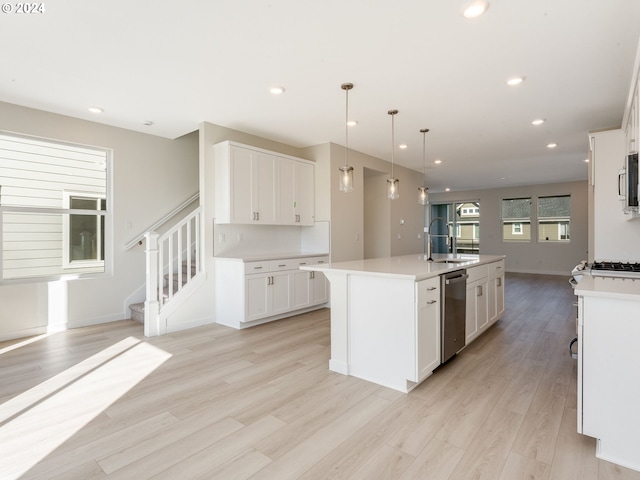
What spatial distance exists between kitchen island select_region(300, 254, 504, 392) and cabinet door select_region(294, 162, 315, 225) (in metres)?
2.43

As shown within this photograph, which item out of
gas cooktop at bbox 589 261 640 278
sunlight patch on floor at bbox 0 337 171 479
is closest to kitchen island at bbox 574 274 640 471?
gas cooktop at bbox 589 261 640 278

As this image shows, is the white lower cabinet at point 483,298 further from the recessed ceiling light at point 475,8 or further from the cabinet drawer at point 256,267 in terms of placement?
the cabinet drawer at point 256,267

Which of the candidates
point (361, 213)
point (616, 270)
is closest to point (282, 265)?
point (361, 213)

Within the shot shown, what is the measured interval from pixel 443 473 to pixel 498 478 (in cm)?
25

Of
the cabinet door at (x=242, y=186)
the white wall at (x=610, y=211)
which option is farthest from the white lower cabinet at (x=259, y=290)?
the white wall at (x=610, y=211)

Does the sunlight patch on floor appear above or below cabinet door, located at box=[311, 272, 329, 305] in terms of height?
below

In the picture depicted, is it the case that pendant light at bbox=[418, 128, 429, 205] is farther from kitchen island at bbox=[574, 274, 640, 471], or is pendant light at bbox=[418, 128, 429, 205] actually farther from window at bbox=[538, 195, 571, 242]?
window at bbox=[538, 195, 571, 242]

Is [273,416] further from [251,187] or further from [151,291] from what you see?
[251,187]

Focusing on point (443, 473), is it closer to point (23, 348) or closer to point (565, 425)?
point (565, 425)

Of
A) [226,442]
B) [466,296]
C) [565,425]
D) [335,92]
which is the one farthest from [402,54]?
[226,442]

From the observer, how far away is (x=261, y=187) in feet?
15.5

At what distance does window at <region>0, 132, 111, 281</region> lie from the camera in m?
3.86

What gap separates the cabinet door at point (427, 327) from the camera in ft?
8.18

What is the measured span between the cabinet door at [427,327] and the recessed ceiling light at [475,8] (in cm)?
185
